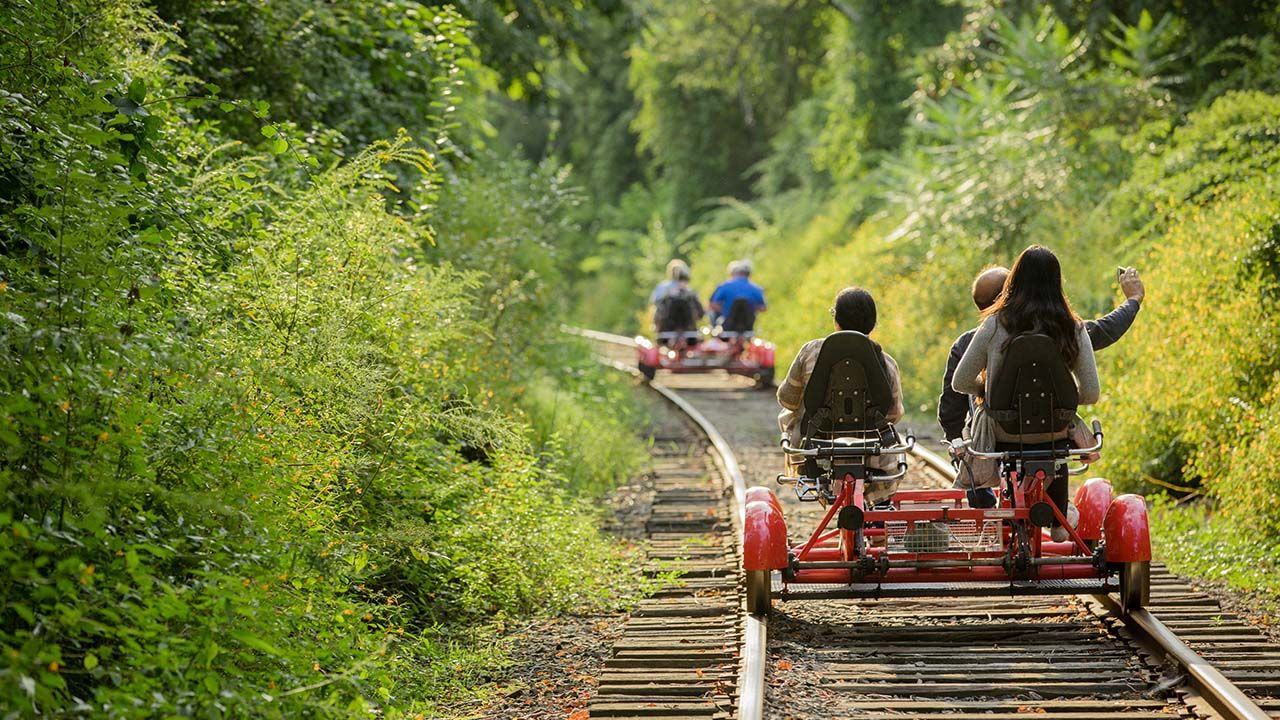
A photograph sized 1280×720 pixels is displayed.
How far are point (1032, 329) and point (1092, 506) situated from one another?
1.25 meters

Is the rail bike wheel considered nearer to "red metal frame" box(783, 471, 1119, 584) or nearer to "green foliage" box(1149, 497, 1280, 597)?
"red metal frame" box(783, 471, 1119, 584)

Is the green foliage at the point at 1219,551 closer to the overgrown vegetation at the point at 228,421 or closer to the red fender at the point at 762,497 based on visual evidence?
the red fender at the point at 762,497

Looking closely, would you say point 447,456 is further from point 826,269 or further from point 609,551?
point 826,269

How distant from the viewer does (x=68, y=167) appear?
6008 mm

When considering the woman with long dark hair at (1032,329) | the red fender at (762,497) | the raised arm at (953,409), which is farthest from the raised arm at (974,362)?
the red fender at (762,497)

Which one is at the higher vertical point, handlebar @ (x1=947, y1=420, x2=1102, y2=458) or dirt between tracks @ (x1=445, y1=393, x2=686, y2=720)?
handlebar @ (x1=947, y1=420, x2=1102, y2=458)

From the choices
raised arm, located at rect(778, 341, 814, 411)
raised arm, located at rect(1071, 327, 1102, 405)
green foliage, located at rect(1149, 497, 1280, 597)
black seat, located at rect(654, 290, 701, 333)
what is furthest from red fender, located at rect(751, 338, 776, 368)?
raised arm, located at rect(1071, 327, 1102, 405)

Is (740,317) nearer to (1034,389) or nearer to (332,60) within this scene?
(332,60)

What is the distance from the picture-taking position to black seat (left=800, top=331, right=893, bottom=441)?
299 inches

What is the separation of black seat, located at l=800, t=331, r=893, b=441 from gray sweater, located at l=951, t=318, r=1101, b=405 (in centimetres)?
48

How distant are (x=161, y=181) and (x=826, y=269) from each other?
20.1 metres

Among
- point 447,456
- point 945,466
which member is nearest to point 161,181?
point 447,456

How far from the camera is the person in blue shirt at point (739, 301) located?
20922 mm

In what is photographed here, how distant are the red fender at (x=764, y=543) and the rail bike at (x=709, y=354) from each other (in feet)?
43.7
